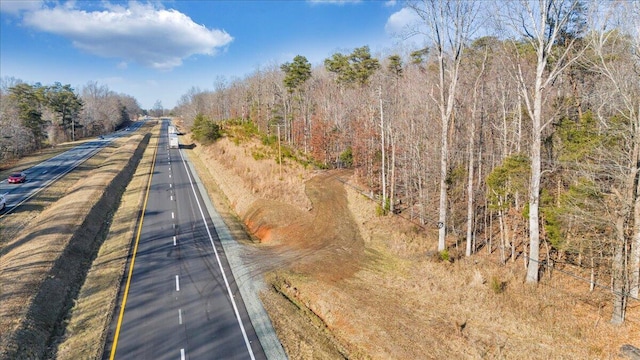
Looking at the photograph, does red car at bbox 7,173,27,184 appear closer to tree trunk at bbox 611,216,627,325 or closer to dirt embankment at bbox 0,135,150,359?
dirt embankment at bbox 0,135,150,359

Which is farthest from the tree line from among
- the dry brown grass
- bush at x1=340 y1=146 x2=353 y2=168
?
bush at x1=340 y1=146 x2=353 y2=168

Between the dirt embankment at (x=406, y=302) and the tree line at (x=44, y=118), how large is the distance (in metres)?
55.8

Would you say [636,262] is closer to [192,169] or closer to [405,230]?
[405,230]

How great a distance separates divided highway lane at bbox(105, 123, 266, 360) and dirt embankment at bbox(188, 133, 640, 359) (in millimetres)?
2039

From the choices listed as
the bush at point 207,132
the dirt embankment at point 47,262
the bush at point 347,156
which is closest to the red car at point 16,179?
the dirt embankment at point 47,262

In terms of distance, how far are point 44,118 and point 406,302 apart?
4112 inches

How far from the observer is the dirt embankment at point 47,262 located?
1412cm

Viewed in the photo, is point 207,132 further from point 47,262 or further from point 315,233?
point 47,262

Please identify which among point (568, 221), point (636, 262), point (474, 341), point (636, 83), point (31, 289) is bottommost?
point (474, 341)

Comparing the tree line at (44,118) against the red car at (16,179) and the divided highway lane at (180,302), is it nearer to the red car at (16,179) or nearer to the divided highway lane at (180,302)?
the red car at (16,179)

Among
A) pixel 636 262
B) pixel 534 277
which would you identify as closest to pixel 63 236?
pixel 534 277

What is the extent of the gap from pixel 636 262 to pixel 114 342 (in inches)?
887

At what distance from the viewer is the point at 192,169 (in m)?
54.4

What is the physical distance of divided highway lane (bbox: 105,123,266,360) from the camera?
46.2 ft
